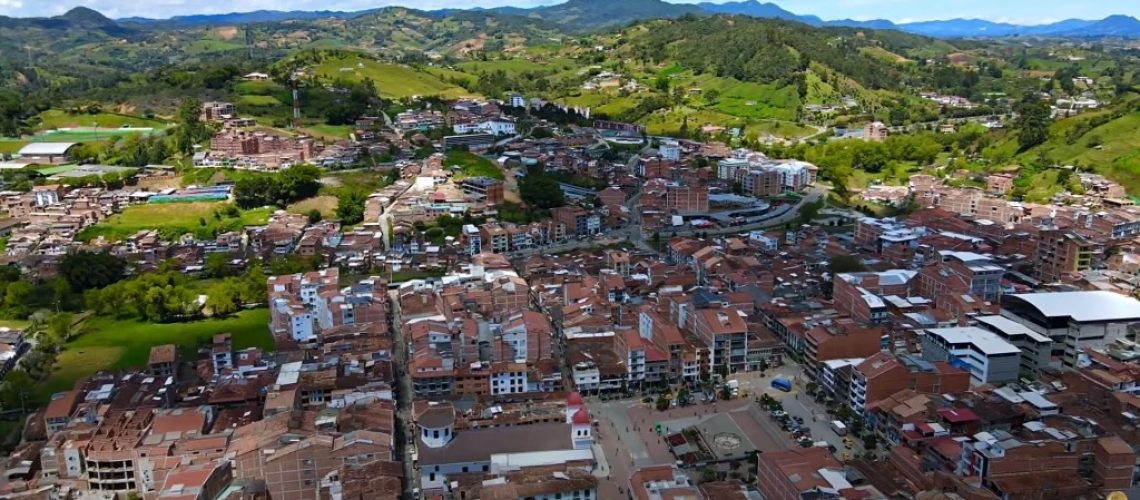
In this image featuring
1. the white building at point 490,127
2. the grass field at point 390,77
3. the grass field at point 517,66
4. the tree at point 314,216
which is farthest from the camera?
the grass field at point 517,66

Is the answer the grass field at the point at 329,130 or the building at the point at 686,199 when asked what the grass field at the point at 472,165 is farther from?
the building at the point at 686,199

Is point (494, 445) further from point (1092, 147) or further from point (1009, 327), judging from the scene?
point (1092, 147)

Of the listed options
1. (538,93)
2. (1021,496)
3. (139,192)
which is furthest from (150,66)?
(1021,496)

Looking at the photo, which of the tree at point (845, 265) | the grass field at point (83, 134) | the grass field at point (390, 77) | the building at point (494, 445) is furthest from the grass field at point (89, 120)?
the building at point (494, 445)

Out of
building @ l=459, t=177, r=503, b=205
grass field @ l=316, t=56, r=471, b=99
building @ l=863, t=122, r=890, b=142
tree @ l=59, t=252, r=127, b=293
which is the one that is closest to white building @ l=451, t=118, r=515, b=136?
grass field @ l=316, t=56, r=471, b=99

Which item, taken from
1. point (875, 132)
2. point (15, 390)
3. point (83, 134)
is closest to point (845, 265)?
point (15, 390)
